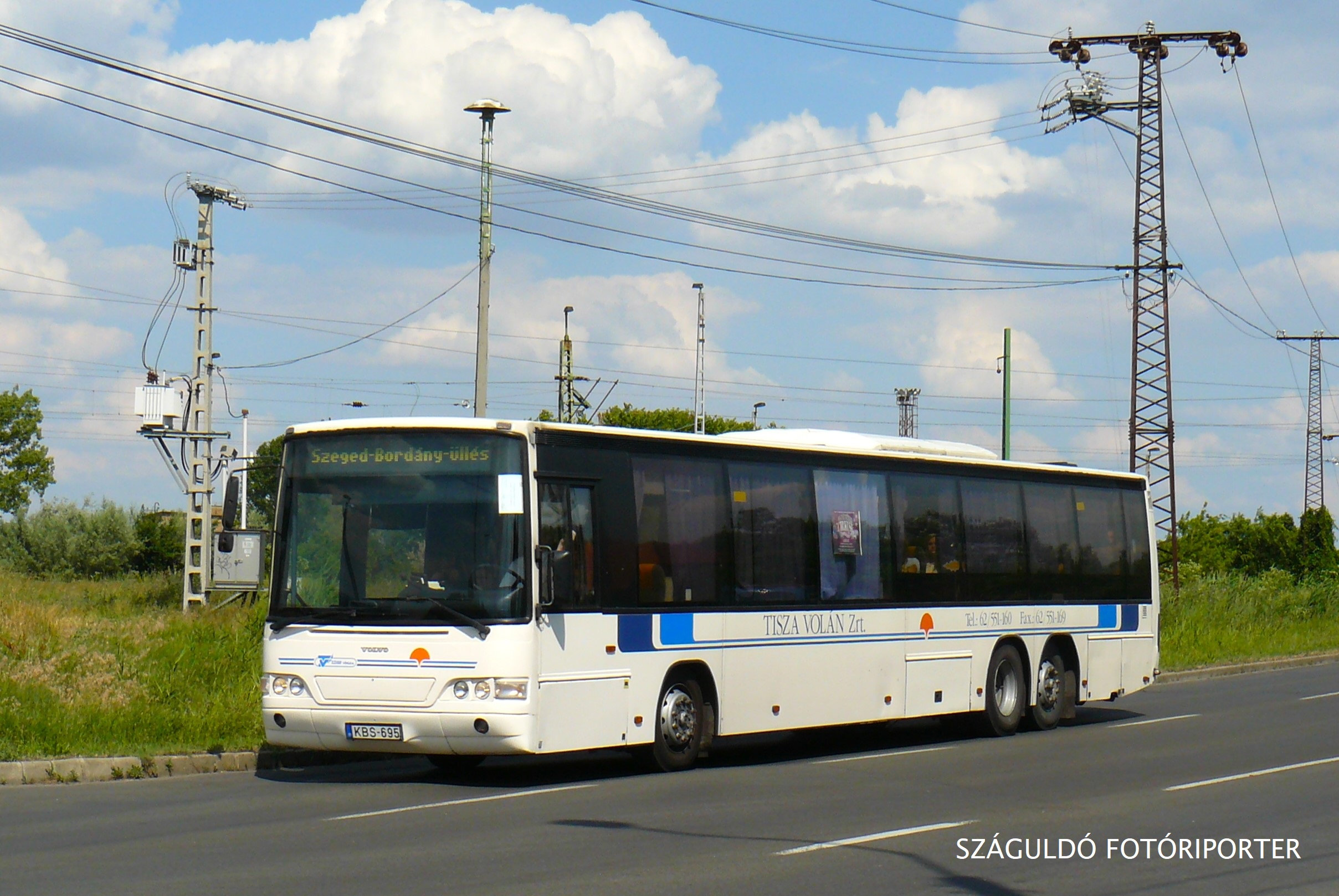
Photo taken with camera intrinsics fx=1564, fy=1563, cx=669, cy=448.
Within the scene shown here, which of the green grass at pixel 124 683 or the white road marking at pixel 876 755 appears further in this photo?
the white road marking at pixel 876 755

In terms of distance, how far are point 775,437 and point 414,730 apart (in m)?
5.52

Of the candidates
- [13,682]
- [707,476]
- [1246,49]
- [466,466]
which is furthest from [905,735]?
[1246,49]

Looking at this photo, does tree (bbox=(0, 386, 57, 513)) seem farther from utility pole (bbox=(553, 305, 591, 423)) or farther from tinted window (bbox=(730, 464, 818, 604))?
tinted window (bbox=(730, 464, 818, 604))

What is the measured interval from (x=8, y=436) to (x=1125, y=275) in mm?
69246

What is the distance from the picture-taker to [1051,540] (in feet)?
64.8

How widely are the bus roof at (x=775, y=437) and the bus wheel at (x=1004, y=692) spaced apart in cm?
236

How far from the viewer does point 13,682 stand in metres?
15.7

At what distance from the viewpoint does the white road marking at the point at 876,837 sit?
9688mm

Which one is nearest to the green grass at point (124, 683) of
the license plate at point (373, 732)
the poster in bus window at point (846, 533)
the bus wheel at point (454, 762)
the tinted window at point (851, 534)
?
the bus wheel at point (454, 762)

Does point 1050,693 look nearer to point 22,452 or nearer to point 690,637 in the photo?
point 690,637

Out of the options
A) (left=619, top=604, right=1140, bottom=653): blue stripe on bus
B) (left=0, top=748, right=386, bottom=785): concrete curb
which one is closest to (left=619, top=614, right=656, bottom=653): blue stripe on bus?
(left=619, top=604, right=1140, bottom=653): blue stripe on bus

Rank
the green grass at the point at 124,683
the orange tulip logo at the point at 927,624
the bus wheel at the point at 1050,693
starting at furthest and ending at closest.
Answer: the bus wheel at the point at 1050,693 < the orange tulip logo at the point at 927,624 < the green grass at the point at 124,683

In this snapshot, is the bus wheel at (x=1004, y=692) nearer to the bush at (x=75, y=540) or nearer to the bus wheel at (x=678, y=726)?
the bus wheel at (x=678, y=726)

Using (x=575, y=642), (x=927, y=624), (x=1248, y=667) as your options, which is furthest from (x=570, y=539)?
(x=1248, y=667)
